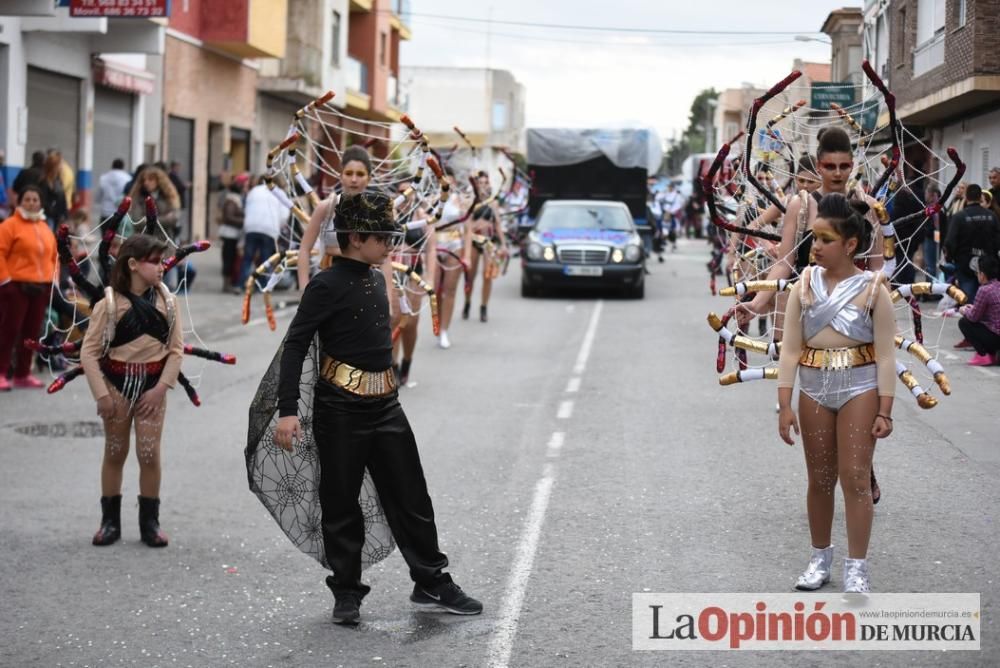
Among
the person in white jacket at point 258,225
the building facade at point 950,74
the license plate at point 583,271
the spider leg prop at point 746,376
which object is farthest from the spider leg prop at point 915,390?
the building facade at point 950,74

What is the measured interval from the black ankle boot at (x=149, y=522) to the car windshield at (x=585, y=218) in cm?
1817

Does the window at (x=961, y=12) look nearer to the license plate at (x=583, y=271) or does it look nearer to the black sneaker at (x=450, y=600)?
the license plate at (x=583, y=271)

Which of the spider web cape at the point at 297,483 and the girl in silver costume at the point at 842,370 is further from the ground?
the girl in silver costume at the point at 842,370

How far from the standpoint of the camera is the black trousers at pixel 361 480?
5902 mm

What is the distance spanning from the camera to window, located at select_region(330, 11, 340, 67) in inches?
1738

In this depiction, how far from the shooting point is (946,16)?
28312 millimetres

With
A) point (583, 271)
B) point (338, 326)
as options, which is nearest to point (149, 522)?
point (338, 326)

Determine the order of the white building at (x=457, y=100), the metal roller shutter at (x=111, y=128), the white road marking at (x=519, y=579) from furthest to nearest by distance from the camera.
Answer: the white building at (x=457, y=100) → the metal roller shutter at (x=111, y=128) → the white road marking at (x=519, y=579)

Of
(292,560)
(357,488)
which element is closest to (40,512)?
(292,560)

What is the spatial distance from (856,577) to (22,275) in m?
8.98

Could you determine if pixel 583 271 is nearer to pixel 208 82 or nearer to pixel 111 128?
pixel 111 128

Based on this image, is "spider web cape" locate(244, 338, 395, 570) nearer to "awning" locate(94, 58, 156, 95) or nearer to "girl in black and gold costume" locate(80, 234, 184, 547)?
"girl in black and gold costume" locate(80, 234, 184, 547)

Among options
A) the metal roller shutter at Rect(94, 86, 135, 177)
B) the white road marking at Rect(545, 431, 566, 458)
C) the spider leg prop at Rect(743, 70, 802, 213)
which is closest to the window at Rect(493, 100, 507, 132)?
the metal roller shutter at Rect(94, 86, 135, 177)

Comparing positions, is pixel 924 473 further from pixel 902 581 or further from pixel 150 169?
pixel 150 169
